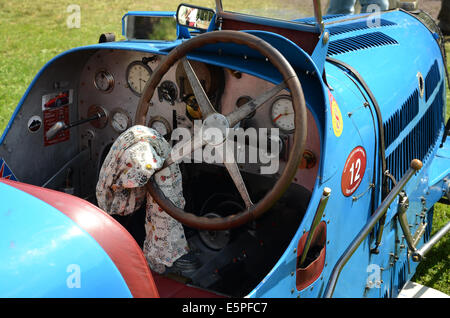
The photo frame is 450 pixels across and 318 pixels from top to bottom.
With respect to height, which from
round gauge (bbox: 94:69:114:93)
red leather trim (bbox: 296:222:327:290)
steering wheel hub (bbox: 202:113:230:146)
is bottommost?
red leather trim (bbox: 296:222:327:290)

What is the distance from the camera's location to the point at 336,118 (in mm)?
2355

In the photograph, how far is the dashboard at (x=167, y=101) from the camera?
2.71 m

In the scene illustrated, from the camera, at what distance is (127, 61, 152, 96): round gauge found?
310 centimetres

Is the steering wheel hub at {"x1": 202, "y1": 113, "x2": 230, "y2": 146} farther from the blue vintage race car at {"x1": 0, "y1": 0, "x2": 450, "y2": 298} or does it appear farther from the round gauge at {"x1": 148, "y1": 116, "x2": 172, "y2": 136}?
the round gauge at {"x1": 148, "y1": 116, "x2": 172, "y2": 136}

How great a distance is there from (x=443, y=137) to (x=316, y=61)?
→ 231cm

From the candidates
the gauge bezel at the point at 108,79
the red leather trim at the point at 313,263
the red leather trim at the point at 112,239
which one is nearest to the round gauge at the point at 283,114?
the red leather trim at the point at 313,263

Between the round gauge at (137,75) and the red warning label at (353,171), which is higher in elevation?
the round gauge at (137,75)

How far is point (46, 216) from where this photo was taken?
157cm

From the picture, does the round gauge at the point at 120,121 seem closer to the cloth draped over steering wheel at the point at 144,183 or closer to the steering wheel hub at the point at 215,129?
the cloth draped over steering wheel at the point at 144,183

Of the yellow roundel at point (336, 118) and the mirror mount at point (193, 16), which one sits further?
the mirror mount at point (193, 16)

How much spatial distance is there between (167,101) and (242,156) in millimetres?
566

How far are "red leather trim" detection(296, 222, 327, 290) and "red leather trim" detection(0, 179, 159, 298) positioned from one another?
78cm

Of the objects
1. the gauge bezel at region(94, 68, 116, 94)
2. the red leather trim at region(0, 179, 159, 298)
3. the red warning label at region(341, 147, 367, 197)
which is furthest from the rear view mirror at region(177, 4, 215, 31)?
the red leather trim at region(0, 179, 159, 298)
